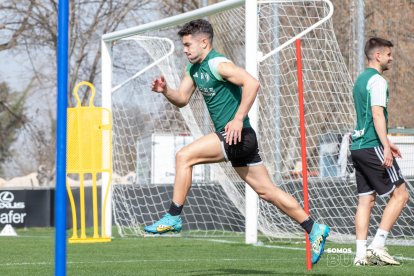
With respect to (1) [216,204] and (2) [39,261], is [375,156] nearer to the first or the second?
(2) [39,261]

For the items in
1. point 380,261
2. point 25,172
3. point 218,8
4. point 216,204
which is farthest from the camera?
point 25,172

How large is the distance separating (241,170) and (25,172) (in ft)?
133

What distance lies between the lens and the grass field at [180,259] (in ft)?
30.0

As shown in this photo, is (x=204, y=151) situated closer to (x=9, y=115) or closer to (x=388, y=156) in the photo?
(x=388, y=156)

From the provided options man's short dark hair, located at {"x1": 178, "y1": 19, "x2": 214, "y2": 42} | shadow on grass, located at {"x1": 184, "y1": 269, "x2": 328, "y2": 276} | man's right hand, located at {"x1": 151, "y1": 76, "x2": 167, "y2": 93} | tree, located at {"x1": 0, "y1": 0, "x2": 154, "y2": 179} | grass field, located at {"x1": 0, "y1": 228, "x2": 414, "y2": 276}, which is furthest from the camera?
tree, located at {"x1": 0, "y1": 0, "x2": 154, "y2": 179}

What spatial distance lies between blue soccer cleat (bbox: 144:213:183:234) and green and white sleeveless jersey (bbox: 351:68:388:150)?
2.30m

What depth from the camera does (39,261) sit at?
10.7m

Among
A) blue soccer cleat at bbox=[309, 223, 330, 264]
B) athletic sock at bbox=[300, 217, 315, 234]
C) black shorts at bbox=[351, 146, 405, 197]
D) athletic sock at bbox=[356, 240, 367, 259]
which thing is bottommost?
athletic sock at bbox=[356, 240, 367, 259]

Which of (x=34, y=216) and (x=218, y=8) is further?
(x=34, y=216)

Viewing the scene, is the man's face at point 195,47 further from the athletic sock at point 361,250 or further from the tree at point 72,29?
the tree at point 72,29

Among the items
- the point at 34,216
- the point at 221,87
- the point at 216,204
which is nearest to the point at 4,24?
the point at 34,216

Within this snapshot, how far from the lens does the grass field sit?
9.14 meters

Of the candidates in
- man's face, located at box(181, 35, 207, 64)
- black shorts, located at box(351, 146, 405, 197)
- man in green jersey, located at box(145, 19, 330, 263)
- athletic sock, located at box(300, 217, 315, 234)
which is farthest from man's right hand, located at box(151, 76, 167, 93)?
black shorts, located at box(351, 146, 405, 197)

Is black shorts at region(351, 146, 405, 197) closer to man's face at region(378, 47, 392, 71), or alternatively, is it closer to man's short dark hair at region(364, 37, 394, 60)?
man's face at region(378, 47, 392, 71)
